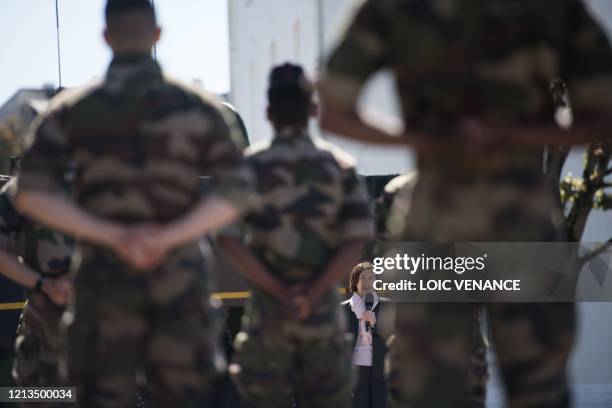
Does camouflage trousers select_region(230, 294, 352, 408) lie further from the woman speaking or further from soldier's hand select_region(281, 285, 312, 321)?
the woman speaking

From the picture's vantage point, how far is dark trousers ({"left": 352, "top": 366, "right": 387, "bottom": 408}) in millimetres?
Result: 11000

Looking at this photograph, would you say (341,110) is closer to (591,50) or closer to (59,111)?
(591,50)

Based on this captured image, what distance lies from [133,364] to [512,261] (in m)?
1.38

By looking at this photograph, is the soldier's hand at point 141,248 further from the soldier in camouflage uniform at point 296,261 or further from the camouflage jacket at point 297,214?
the camouflage jacket at point 297,214

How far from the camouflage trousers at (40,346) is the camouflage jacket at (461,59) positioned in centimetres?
373

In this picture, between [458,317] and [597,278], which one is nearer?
[458,317]

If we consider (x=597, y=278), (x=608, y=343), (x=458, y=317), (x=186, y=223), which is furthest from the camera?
(x=608, y=343)

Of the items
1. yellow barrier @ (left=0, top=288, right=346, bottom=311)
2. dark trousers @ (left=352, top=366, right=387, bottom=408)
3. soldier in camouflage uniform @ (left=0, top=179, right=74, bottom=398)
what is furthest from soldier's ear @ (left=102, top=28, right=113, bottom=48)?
dark trousers @ (left=352, top=366, right=387, bottom=408)

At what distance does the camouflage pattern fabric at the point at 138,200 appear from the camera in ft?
13.7

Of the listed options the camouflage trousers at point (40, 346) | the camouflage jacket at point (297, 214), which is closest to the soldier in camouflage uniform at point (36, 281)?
the camouflage trousers at point (40, 346)

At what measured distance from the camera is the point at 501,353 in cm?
355

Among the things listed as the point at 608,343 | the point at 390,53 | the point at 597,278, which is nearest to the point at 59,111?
the point at 390,53

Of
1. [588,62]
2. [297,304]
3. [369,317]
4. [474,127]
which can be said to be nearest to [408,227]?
[474,127]

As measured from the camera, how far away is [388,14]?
371cm
